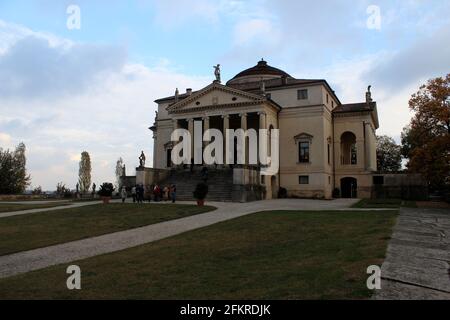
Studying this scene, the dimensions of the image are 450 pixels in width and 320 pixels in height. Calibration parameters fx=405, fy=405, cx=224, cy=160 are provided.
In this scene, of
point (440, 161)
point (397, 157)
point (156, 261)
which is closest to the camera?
point (156, 261)

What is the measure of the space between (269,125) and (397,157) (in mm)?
44437

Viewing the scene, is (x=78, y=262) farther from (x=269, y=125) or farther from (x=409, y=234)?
(x=269, y=125)

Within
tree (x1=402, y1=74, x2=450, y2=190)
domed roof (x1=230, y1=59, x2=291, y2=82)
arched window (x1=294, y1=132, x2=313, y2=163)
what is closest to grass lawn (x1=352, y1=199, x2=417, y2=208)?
tree (x1=402, y1=74, x2=450, y2=190)

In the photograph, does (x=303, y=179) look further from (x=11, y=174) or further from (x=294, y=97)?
(x=11, y=174)

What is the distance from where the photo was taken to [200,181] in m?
40.0

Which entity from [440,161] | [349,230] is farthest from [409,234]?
[440,161]

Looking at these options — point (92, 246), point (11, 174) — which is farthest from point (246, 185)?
point (11, 174)

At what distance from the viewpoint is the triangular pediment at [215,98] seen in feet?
141

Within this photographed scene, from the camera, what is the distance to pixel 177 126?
47000 millimetres

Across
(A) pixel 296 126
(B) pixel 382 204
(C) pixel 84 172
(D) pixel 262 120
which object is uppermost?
(D) pixel 262 120

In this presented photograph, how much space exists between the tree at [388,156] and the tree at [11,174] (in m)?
63.0

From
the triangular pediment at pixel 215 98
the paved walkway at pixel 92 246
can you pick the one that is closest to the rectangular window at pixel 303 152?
the triangular pediment at pixel 215 98

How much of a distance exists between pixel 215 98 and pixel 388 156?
47.9 meters
